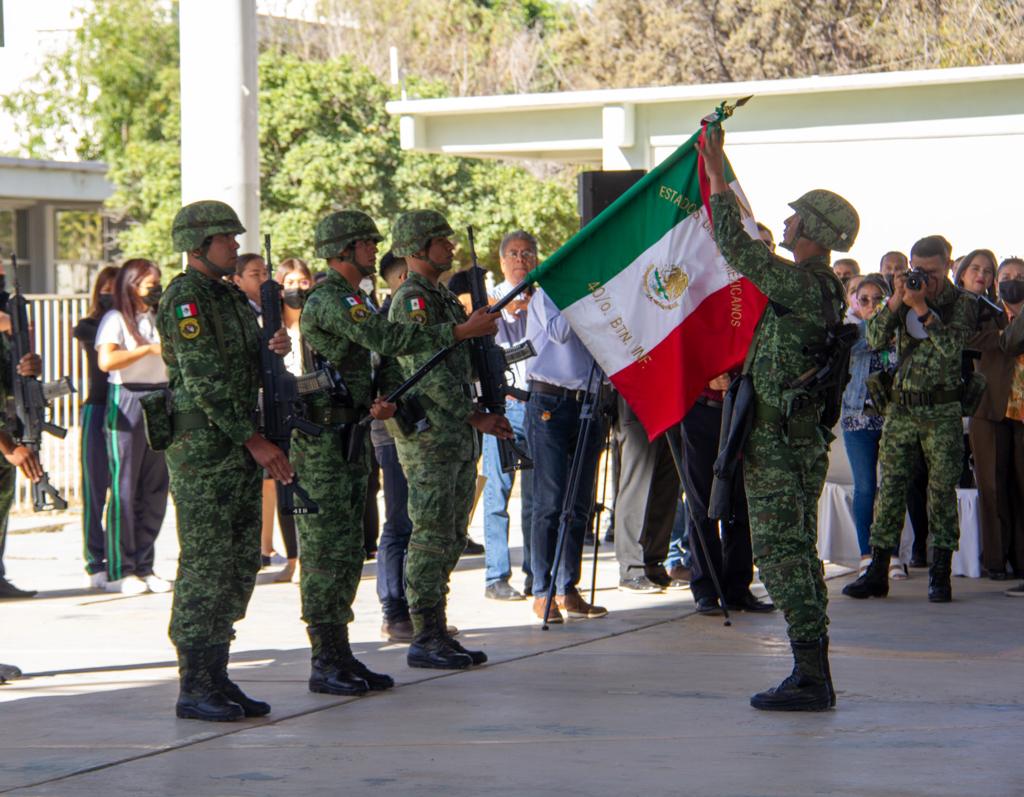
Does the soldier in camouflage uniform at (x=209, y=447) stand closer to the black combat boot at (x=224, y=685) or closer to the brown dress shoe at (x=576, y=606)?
the black combat boot at (x=224, y=685)

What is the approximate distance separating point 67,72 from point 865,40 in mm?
19703

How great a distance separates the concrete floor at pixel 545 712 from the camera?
5422mm

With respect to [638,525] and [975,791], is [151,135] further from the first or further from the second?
[975,791]

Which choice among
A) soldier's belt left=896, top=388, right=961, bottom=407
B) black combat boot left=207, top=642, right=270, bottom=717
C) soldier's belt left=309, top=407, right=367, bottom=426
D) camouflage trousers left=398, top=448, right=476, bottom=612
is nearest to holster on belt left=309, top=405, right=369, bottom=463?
soldier's belt left=309, top=407, right=367, bottom=426

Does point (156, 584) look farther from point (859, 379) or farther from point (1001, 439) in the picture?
point (1001, 439)

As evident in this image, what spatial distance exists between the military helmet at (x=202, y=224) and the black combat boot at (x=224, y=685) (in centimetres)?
155

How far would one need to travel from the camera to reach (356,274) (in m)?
7.00

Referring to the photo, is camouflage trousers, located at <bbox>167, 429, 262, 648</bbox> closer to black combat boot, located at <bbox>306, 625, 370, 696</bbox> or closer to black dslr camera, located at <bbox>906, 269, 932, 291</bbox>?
black combat boot, located at <bbox>306, 625, 370, 696</bbox>

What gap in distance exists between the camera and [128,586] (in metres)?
9.84

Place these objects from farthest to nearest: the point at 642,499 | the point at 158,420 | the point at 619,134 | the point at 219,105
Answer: the point at 619,134 < the point at 219,105 < the point at 642,499 < the point at 158,420

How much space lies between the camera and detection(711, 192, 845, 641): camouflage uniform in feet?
21.3

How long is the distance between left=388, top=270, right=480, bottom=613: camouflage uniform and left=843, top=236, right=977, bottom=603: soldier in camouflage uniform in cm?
285

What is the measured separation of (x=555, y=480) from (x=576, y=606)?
0.68 meters

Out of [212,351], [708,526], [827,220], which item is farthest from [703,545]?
[212,351]
